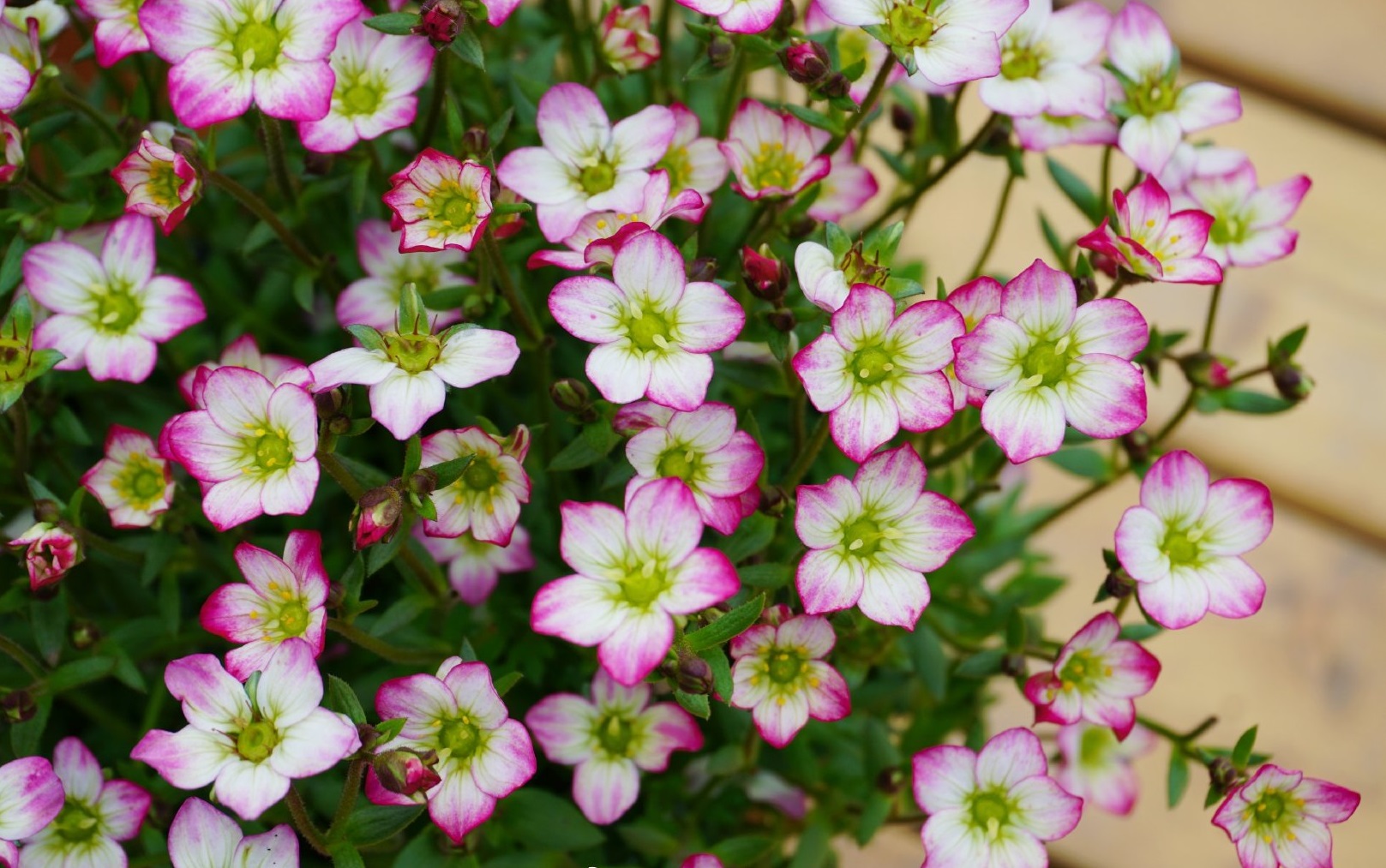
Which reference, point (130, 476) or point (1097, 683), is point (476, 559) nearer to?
point (130, 476)

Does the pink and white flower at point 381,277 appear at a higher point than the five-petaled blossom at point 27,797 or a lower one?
higher

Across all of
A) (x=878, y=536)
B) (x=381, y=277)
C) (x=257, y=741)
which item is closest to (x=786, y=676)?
(x=878, y=536)

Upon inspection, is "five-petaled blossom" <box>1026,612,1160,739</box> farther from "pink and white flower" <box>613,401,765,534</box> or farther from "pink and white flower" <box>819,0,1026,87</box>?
"pink and white flower" <box>819,0,1026,87</box>

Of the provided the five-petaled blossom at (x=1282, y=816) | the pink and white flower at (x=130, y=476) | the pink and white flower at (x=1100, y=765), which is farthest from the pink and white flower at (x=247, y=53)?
the pink and white flower at (x=1100, y=765)

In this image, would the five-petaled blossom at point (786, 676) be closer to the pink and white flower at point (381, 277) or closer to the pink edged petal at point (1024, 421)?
the pink edged petal at point (1024, 421)

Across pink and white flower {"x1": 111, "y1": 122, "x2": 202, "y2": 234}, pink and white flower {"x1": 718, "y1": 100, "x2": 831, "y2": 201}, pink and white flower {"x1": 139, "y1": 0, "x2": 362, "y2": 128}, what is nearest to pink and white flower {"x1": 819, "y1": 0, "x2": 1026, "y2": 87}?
pink and white flower {"x1": 718, "y1": 100, "x2": 831, "y2": 201}

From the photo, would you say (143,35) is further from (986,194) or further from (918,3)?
(986,194)
